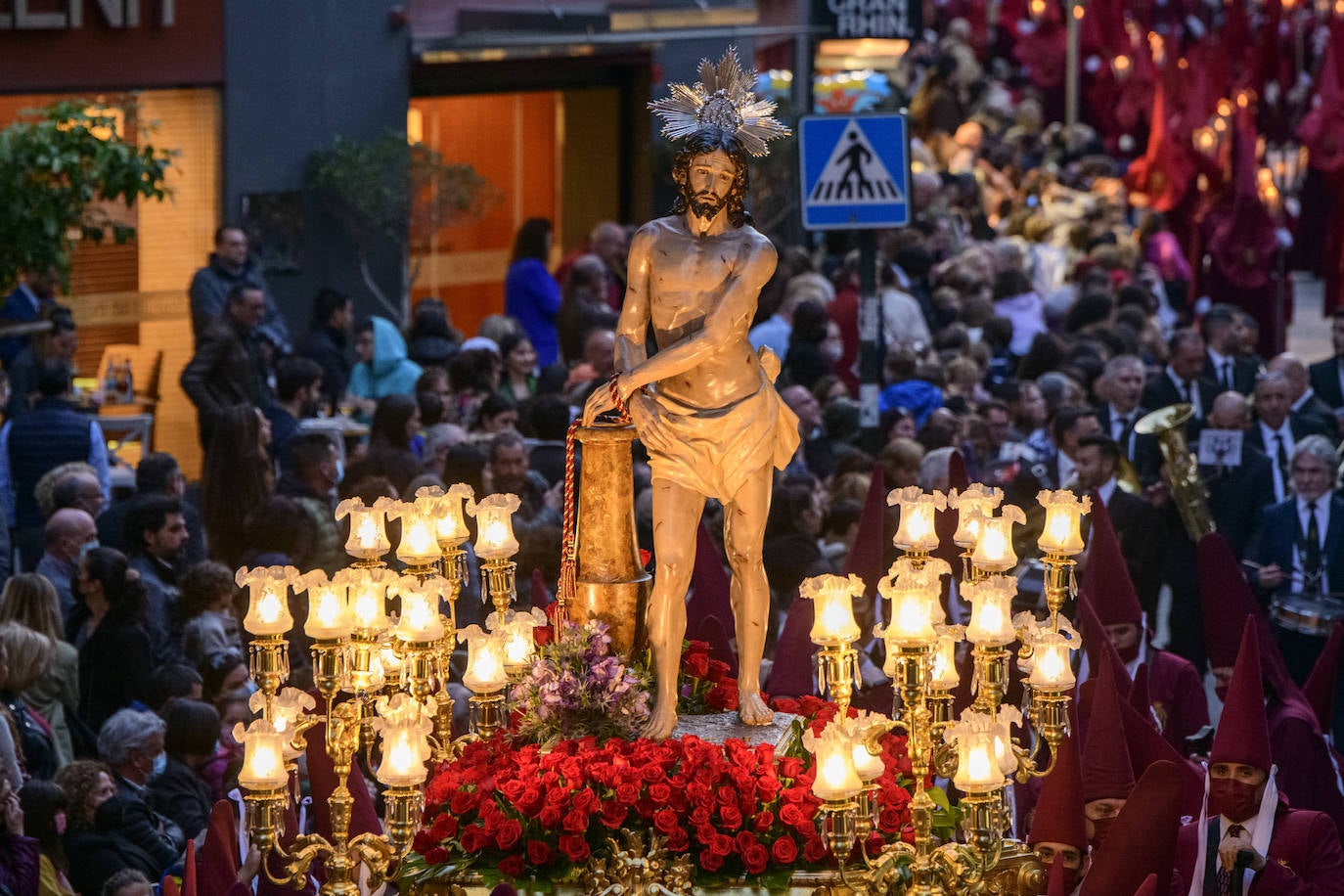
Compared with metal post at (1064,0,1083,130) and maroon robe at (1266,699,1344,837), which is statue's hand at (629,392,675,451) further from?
metal post at (1064,0,1083,130)

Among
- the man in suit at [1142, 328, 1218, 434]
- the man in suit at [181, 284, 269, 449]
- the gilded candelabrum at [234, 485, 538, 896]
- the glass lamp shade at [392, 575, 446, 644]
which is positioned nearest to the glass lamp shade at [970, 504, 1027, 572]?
the gilded candelabrum at [234, 485, 538, 896]

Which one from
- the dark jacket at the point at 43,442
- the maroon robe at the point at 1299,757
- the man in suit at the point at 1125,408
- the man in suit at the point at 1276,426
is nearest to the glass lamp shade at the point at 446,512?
the maroon robe at the point at 1299,757

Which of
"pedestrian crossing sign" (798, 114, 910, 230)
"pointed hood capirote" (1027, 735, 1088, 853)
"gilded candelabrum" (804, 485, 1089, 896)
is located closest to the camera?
"gilded candelabrum" (804, 485, 1089, 896)

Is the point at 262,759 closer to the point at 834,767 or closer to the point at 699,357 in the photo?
the point at 834,767

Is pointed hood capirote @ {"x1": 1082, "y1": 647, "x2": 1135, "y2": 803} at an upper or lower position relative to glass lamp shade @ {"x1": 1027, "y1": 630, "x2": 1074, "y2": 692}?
lower

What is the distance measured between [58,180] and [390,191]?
4.35 metres

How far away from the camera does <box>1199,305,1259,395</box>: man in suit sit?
615 inches

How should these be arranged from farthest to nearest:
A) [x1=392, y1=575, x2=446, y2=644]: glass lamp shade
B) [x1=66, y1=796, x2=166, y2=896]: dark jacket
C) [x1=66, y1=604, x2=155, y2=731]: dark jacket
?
[x1=66, y1=604, x2=155, y2=731]: dark jacket
[x1=66, y1=796, x2=166, y2=896]: dark jacket
[x1=392, y1=575, x2=446, y2=644]: glass lamp shade

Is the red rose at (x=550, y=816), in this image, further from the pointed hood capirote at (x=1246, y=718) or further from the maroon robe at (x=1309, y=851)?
the pointed hood capirote at (x=1246, y=718)

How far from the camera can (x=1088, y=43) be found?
33.9 m

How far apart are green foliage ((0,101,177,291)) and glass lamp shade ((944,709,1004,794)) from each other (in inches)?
342

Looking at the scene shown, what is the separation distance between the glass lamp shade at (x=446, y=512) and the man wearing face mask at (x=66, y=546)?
12.0 feet

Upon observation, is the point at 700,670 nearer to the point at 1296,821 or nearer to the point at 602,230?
the point at 1296,821

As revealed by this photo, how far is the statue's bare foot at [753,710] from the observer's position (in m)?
7.80
